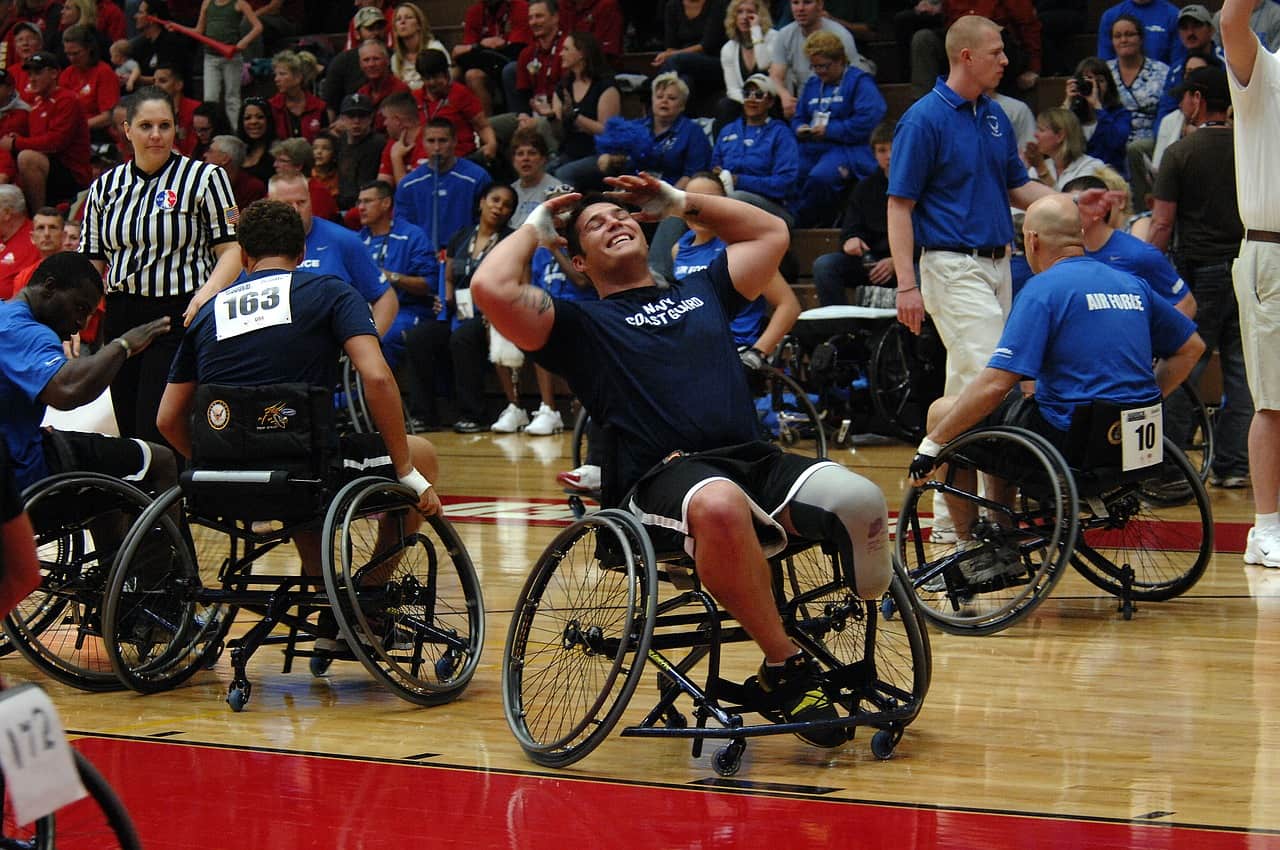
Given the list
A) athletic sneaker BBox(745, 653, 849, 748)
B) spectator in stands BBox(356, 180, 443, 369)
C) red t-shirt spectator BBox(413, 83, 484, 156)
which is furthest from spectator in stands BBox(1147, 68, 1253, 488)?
red t-shirt spectator BBox(413, 83, 484, 156)

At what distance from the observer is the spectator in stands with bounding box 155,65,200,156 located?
40.0ft

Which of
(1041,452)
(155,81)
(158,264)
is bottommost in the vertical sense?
(1041,452)

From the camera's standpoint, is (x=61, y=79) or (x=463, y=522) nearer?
(x=463, y=522)

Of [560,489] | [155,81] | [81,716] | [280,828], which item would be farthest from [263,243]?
[155,81]

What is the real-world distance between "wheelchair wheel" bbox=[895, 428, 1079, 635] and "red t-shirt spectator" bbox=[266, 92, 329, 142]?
8.42 meters

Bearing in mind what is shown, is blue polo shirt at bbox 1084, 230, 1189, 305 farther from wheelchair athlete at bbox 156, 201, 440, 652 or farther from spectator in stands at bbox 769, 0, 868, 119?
spectator in stands at bbox 769, 0, 868, 119

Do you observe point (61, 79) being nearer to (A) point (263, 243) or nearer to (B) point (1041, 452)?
(A) point (263, 243)

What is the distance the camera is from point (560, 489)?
7637 millimetres

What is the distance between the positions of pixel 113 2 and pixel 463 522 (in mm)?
9797

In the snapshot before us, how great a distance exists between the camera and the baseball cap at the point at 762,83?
9.84 metres

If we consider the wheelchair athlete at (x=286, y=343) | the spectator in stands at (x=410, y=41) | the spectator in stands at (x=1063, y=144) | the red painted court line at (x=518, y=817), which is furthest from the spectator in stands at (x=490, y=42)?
the red painted court line at (x=518, y=817)

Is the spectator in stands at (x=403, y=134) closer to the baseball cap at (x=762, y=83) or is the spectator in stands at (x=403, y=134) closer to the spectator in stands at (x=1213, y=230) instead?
the baseball cap at (x=762, y=83)

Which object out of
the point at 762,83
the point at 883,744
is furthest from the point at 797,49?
the point at 883,744

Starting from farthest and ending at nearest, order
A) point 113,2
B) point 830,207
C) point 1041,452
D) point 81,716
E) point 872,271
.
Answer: point 113,2 → point 830,207 → point 872,271 → point 1041,452 → point 81,716
